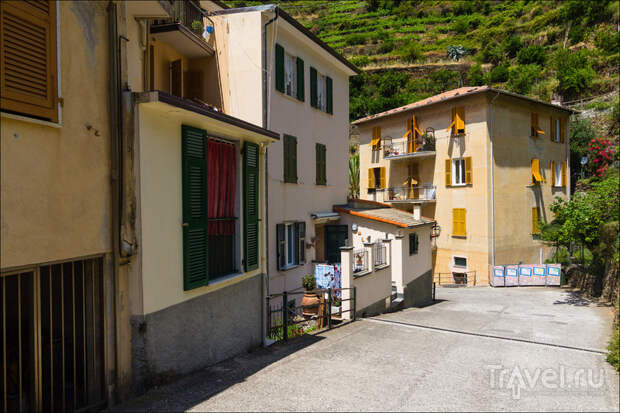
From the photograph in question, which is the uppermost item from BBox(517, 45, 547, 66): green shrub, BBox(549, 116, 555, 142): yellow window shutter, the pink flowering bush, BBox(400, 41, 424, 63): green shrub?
BBox(400, 41, 424, 63): green shrub

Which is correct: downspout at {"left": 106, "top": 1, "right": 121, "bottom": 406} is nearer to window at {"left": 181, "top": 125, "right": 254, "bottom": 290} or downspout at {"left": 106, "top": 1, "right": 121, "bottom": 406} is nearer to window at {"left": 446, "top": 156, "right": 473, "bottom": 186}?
window at {"left": 181, "top": 125, "right": 254, "bottom": 290}

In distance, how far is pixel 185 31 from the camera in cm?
897

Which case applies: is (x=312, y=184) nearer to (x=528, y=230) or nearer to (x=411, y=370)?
(x=411, y=370)

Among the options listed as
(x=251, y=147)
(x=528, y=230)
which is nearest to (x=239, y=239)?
(x=251, y=147)

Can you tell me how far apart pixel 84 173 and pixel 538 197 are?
2862 centimetres

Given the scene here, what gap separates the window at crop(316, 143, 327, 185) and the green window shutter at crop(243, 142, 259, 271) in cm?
778

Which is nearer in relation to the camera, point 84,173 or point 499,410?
point 84,173

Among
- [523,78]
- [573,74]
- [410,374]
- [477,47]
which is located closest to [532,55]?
[523,78]

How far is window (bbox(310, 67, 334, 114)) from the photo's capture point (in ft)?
51.1

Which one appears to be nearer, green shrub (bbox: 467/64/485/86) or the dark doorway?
the dark doorway

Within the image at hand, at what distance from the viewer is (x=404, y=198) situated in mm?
29062

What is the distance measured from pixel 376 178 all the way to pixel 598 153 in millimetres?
15825

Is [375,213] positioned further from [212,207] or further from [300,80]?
[212,207]

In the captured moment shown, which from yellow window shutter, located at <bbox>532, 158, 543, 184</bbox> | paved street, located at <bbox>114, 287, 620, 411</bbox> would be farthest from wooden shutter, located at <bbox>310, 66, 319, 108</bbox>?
yellow window shutter, located at <bbox>532, 158, 543, 184</bbox>
